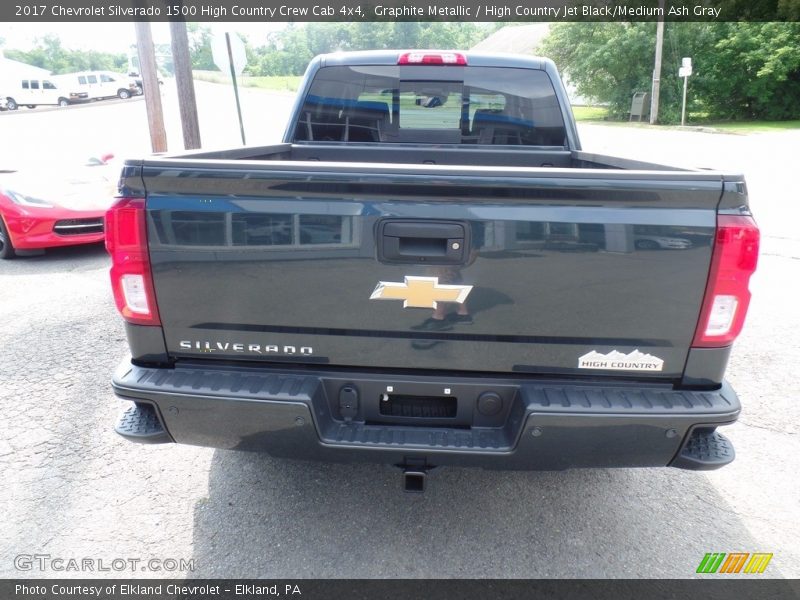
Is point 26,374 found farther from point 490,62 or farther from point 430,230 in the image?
point 490,62

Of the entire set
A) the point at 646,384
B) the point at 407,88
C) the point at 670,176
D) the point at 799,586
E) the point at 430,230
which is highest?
the point at 407,88

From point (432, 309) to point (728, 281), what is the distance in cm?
105

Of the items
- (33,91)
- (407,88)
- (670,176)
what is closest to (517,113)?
(407,88)

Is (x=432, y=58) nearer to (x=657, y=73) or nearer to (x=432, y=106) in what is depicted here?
(x=432, y=106)

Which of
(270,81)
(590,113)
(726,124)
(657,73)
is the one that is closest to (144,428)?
(657,73)

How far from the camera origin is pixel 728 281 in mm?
1943

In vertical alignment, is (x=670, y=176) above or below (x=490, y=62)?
below

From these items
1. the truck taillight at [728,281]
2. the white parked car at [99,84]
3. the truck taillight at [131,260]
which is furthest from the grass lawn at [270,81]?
the truck taillight at [728,281]

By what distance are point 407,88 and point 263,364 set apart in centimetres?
252

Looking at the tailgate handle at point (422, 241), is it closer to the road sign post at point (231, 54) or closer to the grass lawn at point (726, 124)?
the road sign post at point (231, 54)

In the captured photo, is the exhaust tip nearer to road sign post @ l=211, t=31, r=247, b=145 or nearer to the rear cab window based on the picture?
the rear cab window

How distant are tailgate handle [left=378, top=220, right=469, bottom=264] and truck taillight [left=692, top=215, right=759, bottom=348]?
2.88 feet

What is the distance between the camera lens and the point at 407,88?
390cm
